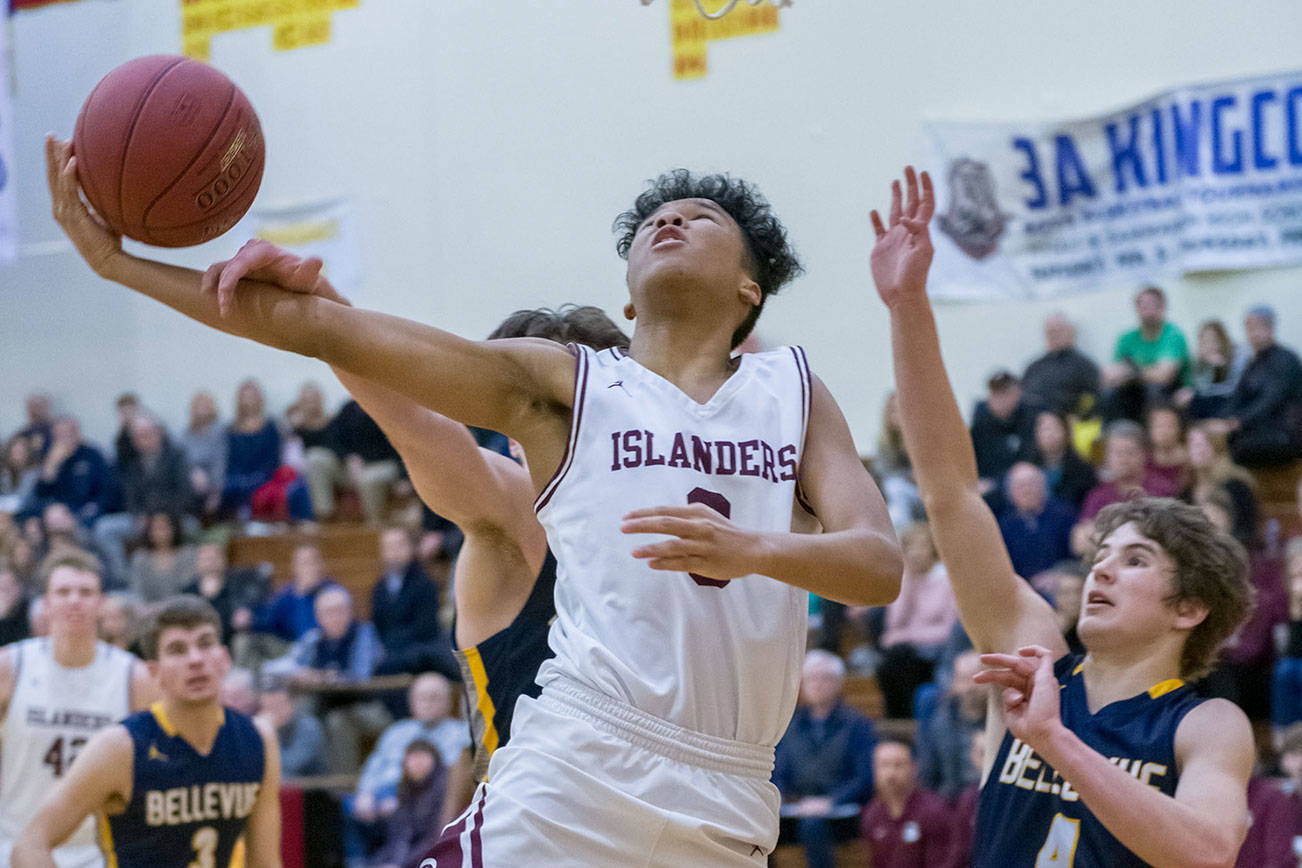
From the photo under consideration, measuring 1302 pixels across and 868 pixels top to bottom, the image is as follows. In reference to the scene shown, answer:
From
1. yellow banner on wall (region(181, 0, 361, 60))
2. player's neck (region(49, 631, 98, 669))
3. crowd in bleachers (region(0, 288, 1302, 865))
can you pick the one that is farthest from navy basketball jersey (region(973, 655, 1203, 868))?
yellow banner on wall (region(181, 0, 361, 60))

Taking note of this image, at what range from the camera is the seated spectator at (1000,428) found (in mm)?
9352

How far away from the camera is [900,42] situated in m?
11.3

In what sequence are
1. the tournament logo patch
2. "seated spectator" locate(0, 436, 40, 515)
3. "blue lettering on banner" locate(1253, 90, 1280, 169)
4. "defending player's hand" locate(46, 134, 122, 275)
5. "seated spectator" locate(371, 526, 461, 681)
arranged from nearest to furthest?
"defending player's hand" locate(46, 134, 122, 275)
"seated spectator" locate(371, 526, 461, 681)
"blue lettering on banner" locate(1253, 90, 1280, 169)
the tournament logo patch
"seated spectator" locate(0, 436, 40, 515)

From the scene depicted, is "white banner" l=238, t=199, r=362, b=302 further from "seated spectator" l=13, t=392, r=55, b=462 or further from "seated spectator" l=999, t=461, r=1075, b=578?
"seated spectator" l=999, t=461, r=1075, b=578

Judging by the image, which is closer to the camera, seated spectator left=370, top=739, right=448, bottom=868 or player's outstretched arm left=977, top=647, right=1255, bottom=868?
player's outstretched arm left=977, top=647, right=1255, bottom=868

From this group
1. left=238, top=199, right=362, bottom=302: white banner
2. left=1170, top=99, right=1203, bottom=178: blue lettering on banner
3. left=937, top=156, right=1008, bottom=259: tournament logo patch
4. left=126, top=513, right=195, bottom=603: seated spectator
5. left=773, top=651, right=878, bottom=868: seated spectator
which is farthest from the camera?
left=238, top=199, right=362, bottom=302: white banner

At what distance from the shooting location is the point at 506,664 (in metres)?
3.03

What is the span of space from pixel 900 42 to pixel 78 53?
314 inches

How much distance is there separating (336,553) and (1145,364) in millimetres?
6231

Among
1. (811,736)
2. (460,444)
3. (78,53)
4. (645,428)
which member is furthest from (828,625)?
(78,53)

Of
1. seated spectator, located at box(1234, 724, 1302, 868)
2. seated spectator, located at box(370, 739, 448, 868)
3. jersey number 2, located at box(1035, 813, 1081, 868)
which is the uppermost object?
jersey number 2, located at box(1035, 813, 1081, 868)

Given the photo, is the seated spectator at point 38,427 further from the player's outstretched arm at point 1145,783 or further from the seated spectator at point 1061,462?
the player's outstretched arm at point 1145,783

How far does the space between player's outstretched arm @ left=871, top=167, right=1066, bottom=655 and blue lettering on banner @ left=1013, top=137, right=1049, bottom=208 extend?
8.22 meters

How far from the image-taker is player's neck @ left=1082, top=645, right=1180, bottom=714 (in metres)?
2.95
